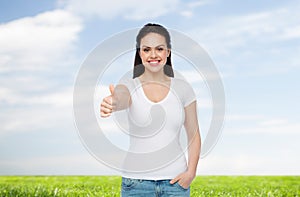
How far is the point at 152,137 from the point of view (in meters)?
3.10

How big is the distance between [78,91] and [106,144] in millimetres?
394

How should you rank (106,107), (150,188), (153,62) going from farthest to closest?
(153,62)
(150,188)
(106,107)

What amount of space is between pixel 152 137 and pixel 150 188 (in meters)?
0.34

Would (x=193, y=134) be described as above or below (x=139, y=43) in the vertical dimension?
below

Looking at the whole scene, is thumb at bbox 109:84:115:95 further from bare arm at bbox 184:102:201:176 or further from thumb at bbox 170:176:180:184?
thumb at bbox 170:176:180:184

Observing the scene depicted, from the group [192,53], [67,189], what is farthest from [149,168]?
[67,189]

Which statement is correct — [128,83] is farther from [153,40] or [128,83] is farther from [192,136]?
[192,136]

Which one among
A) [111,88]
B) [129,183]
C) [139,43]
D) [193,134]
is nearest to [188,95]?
[193,134]

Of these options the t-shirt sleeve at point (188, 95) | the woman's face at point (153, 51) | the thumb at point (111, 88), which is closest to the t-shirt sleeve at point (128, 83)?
the woman's face at point (153, 51)

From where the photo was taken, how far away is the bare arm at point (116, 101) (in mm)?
2789

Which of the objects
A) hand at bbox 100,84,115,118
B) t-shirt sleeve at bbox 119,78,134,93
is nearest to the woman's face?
t-shirt sleeve at bbox 119,78,134,93

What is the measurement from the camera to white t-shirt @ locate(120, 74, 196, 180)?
3.07 metres

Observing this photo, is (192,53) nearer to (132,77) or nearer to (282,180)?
(132,77)

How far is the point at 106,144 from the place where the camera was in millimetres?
2986
